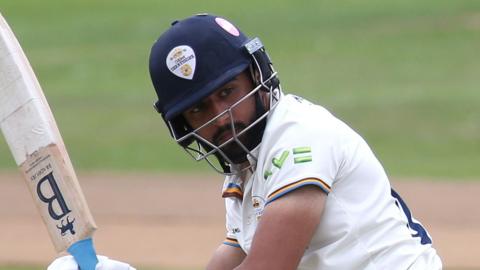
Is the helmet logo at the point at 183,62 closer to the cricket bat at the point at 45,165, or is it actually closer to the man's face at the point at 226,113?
the man's face at the point at 226,113

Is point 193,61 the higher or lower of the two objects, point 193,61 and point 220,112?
the higher

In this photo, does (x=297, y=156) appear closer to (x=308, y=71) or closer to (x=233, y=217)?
(x=233, y=217)

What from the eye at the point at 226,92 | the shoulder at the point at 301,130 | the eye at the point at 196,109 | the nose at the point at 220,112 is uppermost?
the eye at the point at 226,92

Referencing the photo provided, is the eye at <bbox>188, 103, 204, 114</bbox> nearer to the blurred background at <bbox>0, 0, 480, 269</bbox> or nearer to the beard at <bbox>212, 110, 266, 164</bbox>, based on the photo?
the beard at <bbox>212, 110, 266, 164</bbox>

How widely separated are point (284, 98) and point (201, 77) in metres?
0.29

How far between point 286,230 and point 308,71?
1849cm

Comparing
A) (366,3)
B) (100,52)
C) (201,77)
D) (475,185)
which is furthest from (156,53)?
(366,3)

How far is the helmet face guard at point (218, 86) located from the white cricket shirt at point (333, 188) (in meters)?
0.05

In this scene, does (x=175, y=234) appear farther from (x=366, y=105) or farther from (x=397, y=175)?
(x=366, y=105)

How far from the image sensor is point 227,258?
4.05 meters

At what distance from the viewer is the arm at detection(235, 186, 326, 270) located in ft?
10.9

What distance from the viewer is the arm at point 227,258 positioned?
4035mm

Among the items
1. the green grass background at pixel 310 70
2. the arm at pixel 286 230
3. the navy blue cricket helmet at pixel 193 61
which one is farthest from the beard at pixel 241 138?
the green grass background at pixel 310 70

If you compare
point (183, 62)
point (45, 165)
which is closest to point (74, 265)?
point (45, 165)
